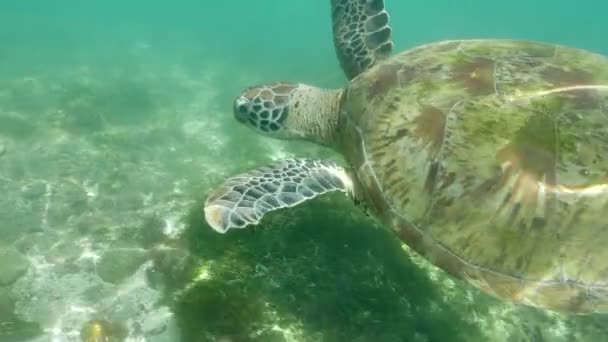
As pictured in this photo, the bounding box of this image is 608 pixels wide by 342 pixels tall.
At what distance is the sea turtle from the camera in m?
3.42

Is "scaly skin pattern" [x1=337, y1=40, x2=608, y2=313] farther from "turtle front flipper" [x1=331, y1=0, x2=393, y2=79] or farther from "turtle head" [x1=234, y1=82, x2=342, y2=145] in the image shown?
"turtle front flipper" [x1=331, y1=0, x2=393, y2=79]

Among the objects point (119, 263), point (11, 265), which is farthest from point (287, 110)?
point (11, 265)

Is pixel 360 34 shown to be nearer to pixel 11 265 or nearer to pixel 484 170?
pixel 484 170

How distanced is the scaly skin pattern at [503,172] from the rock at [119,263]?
2811 mm

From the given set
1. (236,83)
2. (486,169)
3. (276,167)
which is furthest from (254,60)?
(486,169)

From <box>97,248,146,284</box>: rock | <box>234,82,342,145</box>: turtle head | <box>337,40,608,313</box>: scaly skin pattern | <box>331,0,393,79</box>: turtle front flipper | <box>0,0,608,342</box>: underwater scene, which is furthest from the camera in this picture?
<box>331,0,393,79</box>: turtle front flipper

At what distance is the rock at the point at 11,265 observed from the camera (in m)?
4.74

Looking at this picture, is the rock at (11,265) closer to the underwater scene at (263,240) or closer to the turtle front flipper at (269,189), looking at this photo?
the underwater scene at (263,240)

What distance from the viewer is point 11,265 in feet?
16.2

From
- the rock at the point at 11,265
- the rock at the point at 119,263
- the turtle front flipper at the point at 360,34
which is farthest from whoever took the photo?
the turtle front flipper at the point at 360,34

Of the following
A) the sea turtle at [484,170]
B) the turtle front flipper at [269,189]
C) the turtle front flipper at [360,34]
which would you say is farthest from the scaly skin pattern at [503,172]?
the turtle front flipper at [360,34]

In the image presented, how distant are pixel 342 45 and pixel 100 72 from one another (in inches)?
489

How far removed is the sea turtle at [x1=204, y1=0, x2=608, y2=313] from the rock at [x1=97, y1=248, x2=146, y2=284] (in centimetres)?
151

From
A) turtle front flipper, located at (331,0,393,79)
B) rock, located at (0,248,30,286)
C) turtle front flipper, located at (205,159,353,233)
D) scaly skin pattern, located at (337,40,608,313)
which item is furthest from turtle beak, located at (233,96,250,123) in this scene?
rock, located at (0,248,30,286)
